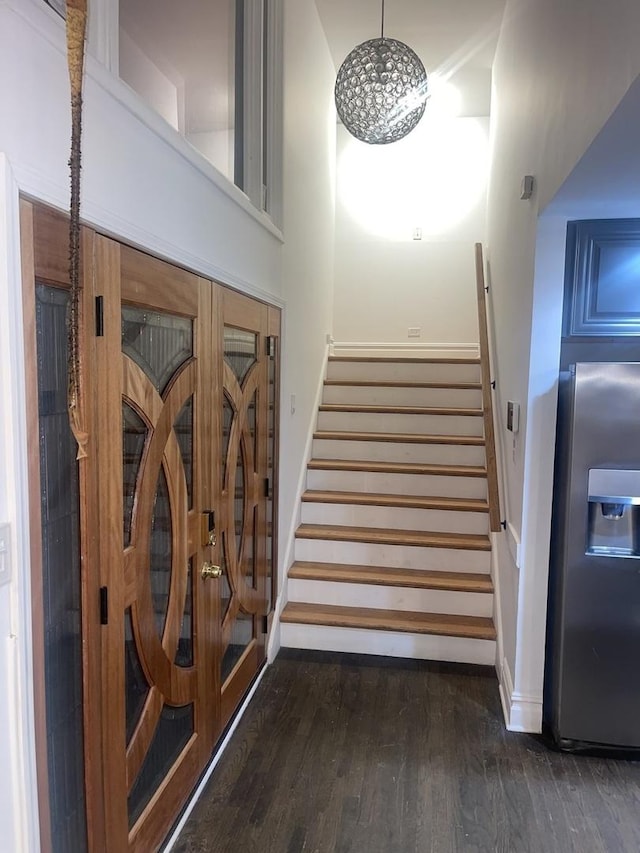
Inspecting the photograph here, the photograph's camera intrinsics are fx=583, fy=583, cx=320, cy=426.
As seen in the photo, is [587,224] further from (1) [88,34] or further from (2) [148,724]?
(2) [148,724]

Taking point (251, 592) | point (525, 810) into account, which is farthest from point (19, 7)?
point (525, 810)

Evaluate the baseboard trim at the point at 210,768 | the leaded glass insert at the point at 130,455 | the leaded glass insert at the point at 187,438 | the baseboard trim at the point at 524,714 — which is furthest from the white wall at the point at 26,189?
the baseboard trim at the point at 524,714

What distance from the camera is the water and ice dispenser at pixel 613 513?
7.22 feet

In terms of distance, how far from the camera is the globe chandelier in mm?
2803

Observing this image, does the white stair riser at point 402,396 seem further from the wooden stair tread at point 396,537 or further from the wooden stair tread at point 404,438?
the wooden stair tread at point 396,537

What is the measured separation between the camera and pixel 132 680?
5.30ft

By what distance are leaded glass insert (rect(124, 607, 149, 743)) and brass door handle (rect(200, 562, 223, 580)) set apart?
0.42 metres

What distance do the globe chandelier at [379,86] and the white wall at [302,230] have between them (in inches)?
11.6

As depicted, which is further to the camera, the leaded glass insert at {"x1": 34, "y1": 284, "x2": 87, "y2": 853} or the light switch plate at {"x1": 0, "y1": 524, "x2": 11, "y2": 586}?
the leaded glass insert at {"x1": 34, "y1": 284, "x2": 87, "y2": 853}

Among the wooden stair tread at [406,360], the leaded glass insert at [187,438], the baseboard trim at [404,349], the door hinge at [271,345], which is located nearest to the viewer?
the leaded glass insert at [187,438]

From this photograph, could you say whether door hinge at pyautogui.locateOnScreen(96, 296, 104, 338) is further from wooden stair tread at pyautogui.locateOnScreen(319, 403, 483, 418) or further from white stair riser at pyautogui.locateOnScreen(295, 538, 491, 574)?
wooden stair tread at pyautogui.locateOnScreen(319, 403, 483, 418)

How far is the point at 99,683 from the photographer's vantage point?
140 cm

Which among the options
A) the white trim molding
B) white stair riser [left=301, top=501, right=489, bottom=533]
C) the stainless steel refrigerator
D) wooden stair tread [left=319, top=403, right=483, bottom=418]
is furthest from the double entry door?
wooden stair tread [left=319, top=403, right=483, bottom=418]

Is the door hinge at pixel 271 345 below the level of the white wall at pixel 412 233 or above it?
below
